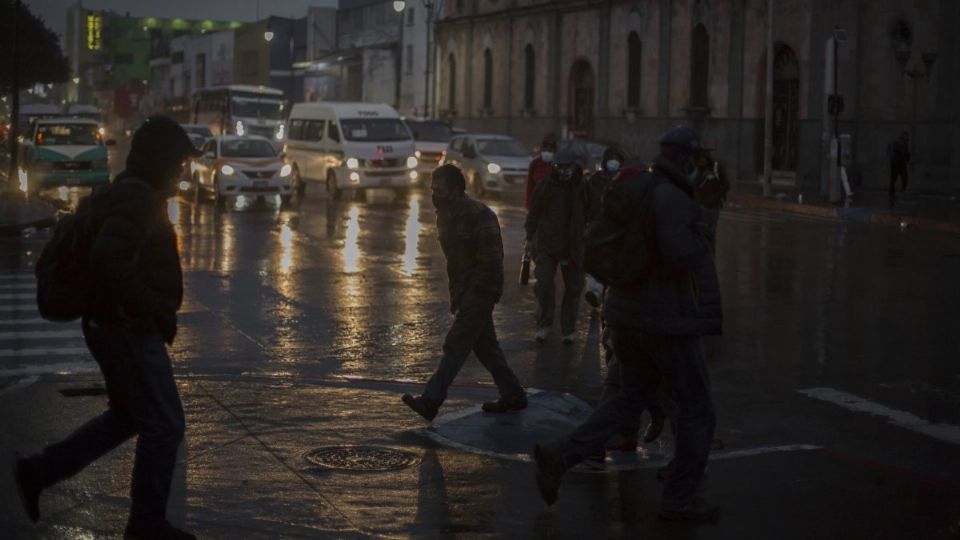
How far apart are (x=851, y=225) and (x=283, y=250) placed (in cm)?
1256

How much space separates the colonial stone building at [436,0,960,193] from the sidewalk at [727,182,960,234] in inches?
65.1

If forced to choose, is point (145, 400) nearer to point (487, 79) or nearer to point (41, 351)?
point (41, 351)

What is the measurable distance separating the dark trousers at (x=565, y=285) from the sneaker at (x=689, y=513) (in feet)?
20.0

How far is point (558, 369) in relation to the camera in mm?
11891

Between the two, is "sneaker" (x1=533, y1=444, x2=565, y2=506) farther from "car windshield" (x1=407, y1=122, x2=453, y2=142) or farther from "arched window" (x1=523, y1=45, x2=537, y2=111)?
"arched window" (x1=523, y1=45, x2=537, y2=111)

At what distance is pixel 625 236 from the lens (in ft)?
22.9

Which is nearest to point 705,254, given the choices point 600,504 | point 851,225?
point 600,504

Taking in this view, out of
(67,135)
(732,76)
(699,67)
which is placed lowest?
(67,135)

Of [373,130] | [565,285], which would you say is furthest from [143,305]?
[373,130]

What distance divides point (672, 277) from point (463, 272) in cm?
258

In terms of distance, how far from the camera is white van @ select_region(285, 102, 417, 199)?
34500mm

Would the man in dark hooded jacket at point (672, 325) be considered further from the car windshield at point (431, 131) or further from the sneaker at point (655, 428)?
the car windshield at point (431, 131)

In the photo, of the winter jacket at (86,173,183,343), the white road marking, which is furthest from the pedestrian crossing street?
the winter jacket at (86,173,183,343)

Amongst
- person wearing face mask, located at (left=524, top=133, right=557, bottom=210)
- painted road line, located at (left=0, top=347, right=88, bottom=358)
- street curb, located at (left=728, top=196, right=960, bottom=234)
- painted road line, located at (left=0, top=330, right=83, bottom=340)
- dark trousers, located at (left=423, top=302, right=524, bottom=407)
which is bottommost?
painted road line, located at (left=0, top=347, right=88, bottom=358)
